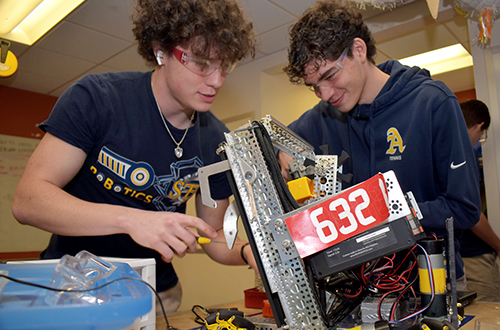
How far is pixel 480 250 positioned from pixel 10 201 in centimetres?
505

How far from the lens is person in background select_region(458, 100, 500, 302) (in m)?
2.45

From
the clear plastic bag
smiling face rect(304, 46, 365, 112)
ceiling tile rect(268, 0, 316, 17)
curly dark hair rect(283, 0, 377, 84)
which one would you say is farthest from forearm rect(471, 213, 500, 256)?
the clear plastic bag

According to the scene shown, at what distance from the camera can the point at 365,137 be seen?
161cm

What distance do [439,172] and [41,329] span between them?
4.57ft

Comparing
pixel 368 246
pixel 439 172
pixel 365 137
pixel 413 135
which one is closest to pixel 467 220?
pixel 439 172

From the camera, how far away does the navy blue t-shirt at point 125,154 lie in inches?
49.4

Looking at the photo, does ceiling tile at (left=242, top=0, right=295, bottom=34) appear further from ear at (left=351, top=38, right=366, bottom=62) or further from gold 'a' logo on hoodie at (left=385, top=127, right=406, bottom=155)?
gold 'a' logo on hoodie at (left=385, top=127, right=406, bottom=155)

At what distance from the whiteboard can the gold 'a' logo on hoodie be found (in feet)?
14.9

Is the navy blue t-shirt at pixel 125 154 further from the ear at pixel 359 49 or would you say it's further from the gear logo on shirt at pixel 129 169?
the ear at pixel 359 49

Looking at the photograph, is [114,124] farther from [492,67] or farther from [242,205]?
[492,67]

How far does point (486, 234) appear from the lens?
94.2 inches

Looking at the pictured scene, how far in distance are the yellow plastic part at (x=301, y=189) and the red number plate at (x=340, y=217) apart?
158 mm

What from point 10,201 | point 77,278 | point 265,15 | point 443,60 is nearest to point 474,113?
point 265,15

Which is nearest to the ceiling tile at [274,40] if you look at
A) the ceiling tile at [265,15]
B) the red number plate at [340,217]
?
the ceiling tile at [265,15]
